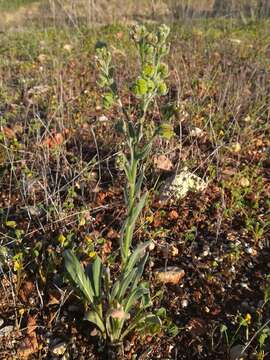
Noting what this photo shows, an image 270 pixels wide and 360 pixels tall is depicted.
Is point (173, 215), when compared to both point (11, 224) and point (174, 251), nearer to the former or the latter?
point (174, 251)

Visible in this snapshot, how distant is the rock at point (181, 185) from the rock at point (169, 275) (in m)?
0.59

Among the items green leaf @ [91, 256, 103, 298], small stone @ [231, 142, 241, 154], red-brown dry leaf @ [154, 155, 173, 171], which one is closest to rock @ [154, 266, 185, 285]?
green leaf @ [91, 256, 103, 298]

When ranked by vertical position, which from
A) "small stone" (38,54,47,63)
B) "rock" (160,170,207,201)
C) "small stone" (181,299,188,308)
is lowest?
"small stone" (181,299,188,308)

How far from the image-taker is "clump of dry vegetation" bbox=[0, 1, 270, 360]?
6.10 feet

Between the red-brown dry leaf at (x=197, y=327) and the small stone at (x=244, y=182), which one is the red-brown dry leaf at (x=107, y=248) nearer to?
the red-brown dry leaf at (x=197, y=327)

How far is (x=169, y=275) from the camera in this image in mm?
2121

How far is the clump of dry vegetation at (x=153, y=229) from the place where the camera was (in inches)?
73.2

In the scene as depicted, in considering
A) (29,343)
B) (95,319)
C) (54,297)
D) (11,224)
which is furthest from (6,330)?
(11,224)

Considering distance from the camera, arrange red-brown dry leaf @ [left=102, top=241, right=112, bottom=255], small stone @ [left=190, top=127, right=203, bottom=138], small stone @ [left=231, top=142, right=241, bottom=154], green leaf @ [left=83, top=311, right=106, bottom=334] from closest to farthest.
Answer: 1. green leaf @ [left=83, top=311, right=106, bottom=334]
2. red-brown dry leaf @ [left=102, top=241, right=112, bottom=255]
3. small stone @ [left=231, top=142, right=241, bottom=154]
4. small stone @ [left=190, top=127, right=203, bottom=138]

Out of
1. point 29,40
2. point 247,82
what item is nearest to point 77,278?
point 247,82

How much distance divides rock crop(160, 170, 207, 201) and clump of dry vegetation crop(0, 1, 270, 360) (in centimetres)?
4

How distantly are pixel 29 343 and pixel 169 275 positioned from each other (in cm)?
79

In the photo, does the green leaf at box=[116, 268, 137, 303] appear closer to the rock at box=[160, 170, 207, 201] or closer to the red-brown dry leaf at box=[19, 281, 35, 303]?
the red-brown dry leaf at box=[19, 281, 35, 303]

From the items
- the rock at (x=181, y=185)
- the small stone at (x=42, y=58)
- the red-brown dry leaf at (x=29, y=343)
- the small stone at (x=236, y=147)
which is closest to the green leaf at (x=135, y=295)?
the red-brown dry leaf at (x=29, y=343)
